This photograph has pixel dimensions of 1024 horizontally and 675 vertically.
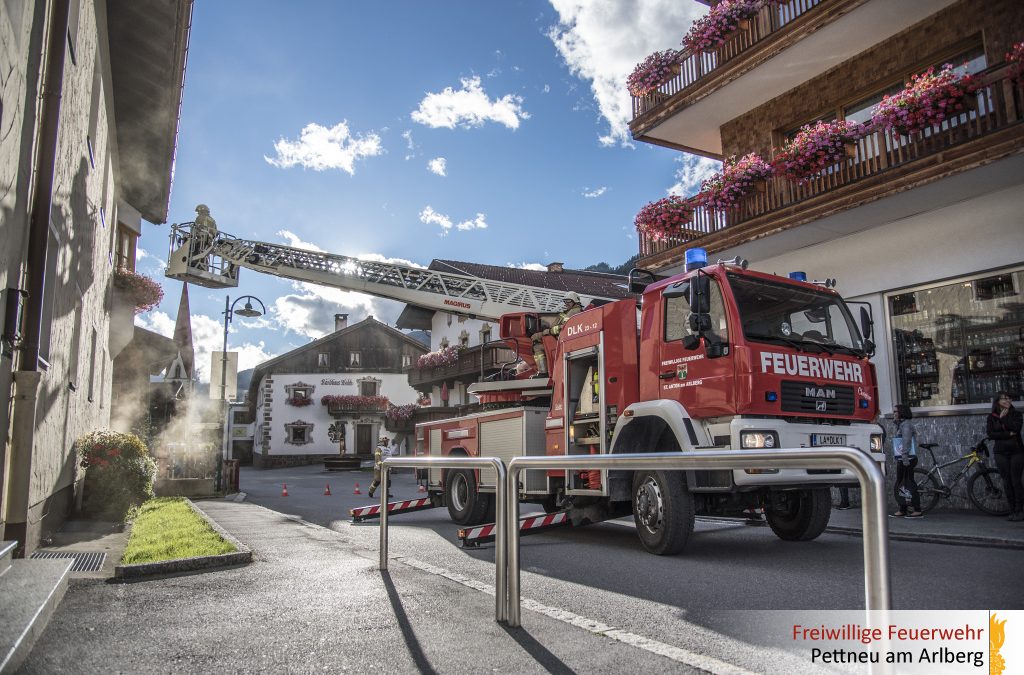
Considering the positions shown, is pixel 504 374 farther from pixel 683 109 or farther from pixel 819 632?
pixel 683 109

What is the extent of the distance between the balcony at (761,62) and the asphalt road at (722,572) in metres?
8.30

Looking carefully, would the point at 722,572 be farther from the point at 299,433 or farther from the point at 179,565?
the point at 299,433

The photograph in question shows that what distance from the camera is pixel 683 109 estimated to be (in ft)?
50.4

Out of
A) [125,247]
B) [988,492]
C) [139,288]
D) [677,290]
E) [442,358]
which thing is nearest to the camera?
[677,290]

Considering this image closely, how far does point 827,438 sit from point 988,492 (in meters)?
4.80

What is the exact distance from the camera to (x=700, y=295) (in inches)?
282

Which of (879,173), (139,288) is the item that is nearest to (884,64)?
(879,173)

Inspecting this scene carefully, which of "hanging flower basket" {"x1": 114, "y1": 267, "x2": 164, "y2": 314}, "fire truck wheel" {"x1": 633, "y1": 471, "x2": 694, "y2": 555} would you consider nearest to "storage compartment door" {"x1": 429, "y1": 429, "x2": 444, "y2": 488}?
"fire truck wheel" {"x1": 633, "y1": 471, "x2": 694, "y2": 555}

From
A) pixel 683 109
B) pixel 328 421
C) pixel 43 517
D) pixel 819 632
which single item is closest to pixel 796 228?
pixel 683 109

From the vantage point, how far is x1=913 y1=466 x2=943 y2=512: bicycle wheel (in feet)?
34.4

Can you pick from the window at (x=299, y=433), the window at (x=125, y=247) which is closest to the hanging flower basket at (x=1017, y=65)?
the window at (x=125, y=247)

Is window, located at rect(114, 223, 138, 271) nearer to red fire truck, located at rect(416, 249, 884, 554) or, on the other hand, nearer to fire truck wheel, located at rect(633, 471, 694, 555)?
red fire truck, located at rect(416, 249, 884, 554)

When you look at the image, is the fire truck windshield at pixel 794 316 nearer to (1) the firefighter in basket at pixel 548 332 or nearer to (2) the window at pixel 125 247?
(1) the firefighter in basket at pixel 548 332

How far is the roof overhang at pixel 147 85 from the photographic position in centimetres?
1036
